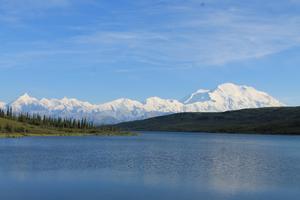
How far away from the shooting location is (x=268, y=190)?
173 feet

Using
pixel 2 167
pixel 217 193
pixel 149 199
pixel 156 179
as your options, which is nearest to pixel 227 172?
pixel 156 179

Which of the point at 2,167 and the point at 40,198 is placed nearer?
the point at 40,198

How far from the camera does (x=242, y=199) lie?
46.8m

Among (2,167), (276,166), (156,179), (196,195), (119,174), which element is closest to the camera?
(196,195)

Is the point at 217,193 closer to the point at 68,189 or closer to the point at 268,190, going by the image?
the point at 268,190

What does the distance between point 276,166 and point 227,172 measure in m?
14.8

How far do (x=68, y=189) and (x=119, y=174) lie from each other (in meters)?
14.2

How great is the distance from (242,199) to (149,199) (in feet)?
29.4

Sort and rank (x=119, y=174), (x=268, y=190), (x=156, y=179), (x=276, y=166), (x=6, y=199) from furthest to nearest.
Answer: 1. (x=276, y=166)
2. (x=119, y=174)
3. (x=156, y=179)
4. (x=268, y=190)
5. (x=6, y=199)

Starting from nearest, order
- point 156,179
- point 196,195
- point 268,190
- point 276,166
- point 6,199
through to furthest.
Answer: point 6,199
point 196,195
point 268,190
point 156,179
point 276,166

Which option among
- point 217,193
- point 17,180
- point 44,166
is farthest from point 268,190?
point 44,166

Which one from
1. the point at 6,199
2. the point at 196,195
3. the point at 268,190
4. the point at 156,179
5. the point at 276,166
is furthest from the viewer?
the point at 276,166

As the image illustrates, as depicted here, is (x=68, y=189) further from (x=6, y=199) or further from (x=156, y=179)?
(x=156, y=179)

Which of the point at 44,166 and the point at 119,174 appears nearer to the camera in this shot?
the point at 119,174
